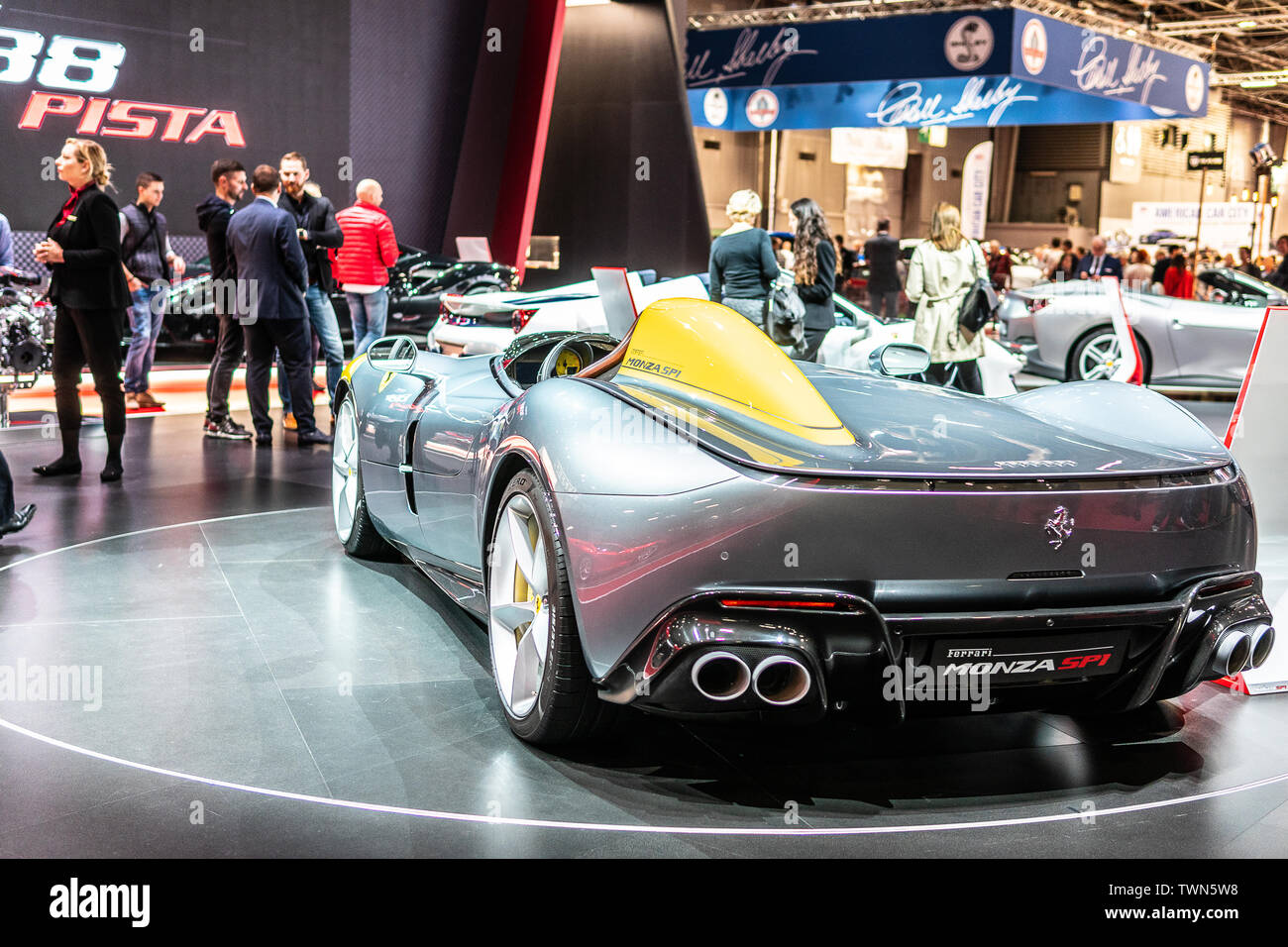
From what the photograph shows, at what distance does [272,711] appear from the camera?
11.1ft

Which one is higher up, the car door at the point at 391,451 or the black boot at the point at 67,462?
the car door at the point at 391,451

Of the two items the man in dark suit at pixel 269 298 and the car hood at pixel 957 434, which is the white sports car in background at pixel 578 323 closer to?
the man in dark suit at pixel 269 298

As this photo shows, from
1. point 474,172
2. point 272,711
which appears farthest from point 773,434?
point 474,172

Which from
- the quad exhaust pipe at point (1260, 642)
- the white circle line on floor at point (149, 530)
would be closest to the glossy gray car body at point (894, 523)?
the quad exhaust pipe at point (1260, 642)

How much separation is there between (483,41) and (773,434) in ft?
43.5

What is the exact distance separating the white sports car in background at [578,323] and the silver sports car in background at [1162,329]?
2045 mm

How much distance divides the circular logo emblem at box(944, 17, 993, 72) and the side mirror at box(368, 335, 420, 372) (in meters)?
13.3

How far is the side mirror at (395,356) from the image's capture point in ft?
15.5

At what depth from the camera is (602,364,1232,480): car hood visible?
2.67 meters

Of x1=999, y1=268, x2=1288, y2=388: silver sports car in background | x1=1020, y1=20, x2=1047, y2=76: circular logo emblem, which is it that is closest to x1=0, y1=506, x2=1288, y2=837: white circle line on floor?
x1=999, y1=268, x2=1288, y2=388: silver sports car in background

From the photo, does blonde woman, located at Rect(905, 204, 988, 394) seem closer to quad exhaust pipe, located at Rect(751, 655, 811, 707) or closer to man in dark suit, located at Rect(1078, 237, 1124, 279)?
quad exhaust pipe, located at Rect(751, 655, 811, 707)

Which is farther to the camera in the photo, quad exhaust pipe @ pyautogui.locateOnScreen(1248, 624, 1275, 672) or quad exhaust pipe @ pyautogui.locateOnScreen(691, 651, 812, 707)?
quad exhaust pipe @ pyautogui.locateOnScreen(1248, 624, 1275, 672)

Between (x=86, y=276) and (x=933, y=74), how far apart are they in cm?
1328

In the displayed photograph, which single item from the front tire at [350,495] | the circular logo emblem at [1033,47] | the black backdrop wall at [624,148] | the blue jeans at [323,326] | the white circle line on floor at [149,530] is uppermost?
the circular logo emblem at [1033,47]
